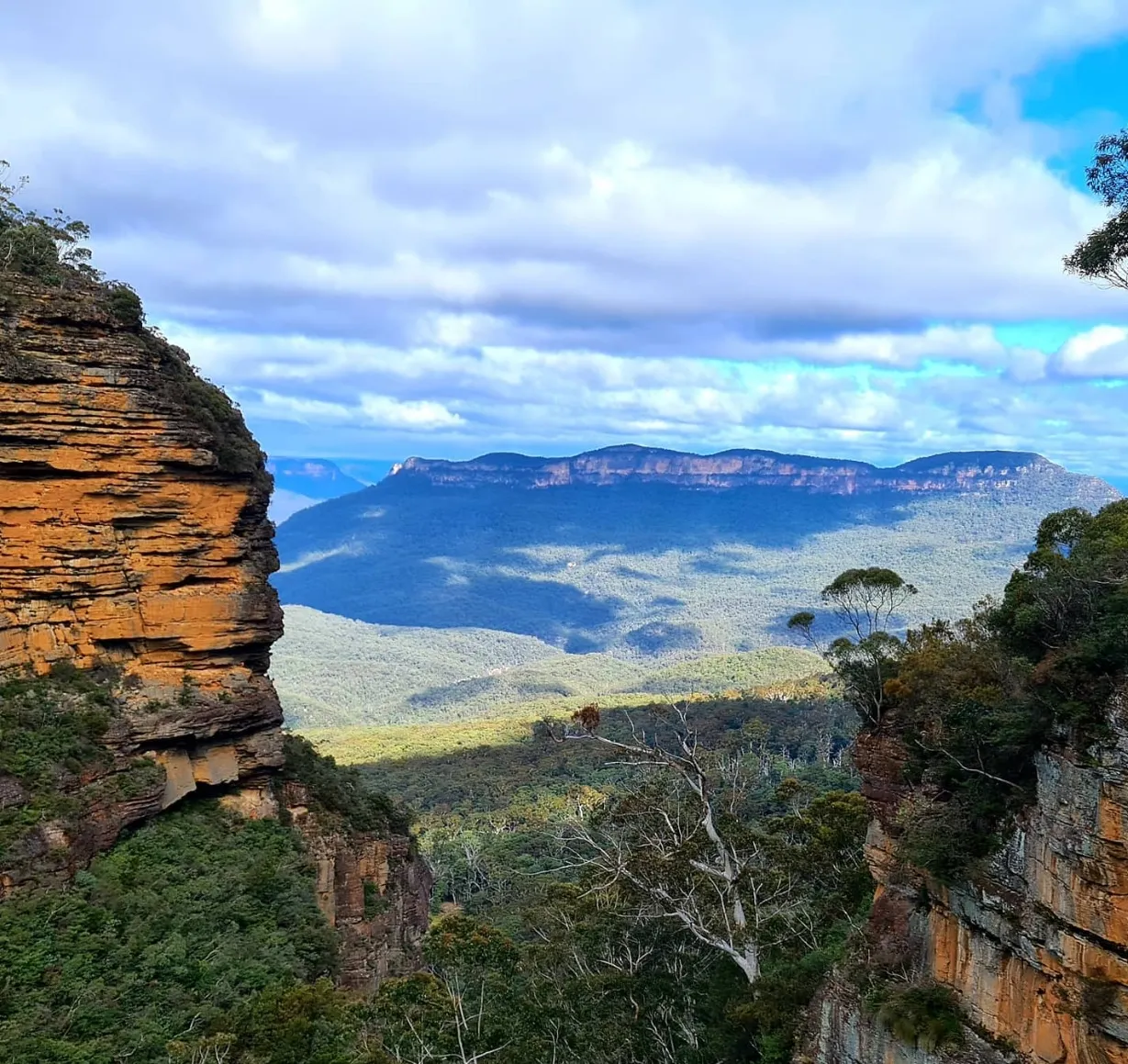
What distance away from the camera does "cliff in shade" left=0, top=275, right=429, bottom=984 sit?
83.6 feet

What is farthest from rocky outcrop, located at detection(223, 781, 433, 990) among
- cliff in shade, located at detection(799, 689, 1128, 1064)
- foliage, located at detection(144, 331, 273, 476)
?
cliff in shade, located at detection(799, 689, 1128, 1064)

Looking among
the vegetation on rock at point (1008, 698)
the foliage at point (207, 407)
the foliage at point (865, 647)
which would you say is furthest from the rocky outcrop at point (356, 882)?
the vegetation on rock at point (1008, 698)

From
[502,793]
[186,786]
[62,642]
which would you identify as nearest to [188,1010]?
[186,786]

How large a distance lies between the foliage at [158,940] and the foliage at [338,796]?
12.5 feet

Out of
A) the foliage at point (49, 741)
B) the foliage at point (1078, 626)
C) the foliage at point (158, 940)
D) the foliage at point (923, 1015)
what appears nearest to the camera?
the foliage at point (1078, 626)

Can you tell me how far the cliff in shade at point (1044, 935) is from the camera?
37.3ft

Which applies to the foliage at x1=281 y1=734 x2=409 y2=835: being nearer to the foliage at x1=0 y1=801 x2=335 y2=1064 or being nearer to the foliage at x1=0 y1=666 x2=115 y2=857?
the foliage at x1=0 y1=801 x2=335 y2=1064

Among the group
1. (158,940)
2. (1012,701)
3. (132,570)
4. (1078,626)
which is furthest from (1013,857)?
(132,570)

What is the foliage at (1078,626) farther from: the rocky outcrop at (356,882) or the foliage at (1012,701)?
the rocky outcrop at (356,882)

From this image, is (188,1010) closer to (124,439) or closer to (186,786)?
(186,786)

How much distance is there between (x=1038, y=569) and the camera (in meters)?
21.6

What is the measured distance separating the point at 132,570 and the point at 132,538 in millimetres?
983

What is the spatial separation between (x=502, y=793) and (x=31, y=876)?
59764 millimetres

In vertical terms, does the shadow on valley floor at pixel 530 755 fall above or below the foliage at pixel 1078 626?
below
